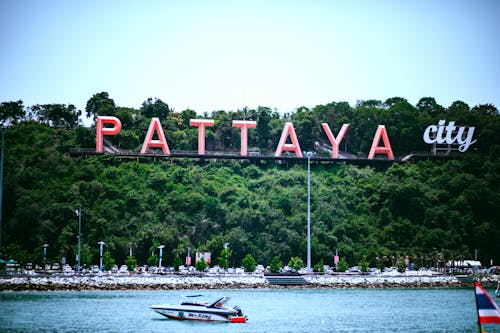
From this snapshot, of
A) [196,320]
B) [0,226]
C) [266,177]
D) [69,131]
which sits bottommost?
[196,320]

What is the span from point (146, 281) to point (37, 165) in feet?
94.0

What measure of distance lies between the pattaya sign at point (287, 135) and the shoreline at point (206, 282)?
23.9 meters

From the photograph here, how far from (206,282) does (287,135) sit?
105 ft

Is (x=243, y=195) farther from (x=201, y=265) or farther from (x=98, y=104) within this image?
(x=98, y=104)

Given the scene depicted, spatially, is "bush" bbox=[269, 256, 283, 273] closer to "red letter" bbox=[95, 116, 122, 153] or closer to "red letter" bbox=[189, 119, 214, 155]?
"red letter" bbox=[189, 119, 214, 155]

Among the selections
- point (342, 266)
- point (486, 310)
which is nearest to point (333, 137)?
point (342, 266)

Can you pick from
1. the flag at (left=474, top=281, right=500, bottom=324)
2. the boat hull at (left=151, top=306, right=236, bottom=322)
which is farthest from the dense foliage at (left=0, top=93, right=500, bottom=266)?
the flag at (left=474, top=281, right=500, bottom=324)

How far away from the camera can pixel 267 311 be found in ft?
197

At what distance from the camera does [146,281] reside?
3118 inches

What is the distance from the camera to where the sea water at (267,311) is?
51.2 meters

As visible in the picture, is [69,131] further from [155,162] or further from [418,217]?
[418,217]

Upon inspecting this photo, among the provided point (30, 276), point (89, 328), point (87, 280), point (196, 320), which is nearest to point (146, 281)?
point (87, 280)

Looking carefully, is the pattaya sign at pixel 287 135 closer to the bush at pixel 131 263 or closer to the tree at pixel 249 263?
the bush at pixel 131 263

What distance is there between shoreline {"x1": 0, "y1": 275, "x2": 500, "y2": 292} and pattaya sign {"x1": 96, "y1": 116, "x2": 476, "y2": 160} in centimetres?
2393
